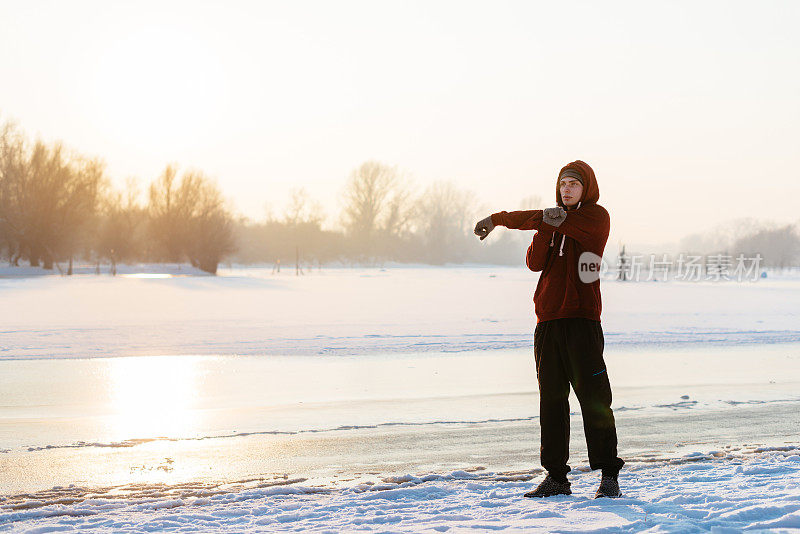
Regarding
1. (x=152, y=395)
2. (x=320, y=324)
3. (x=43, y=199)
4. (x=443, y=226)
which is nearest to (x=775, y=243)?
(x=443, y=226)

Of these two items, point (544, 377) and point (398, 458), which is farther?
point (398, 458)

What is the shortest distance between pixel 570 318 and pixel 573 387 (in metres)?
0.34

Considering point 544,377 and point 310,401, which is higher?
point 544,377

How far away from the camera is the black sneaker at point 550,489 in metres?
4.04

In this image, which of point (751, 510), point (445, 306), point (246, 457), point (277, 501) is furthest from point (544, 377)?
point (445, 306)

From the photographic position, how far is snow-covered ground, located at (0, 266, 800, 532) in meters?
3.74

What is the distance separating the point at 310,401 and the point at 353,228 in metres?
86.6

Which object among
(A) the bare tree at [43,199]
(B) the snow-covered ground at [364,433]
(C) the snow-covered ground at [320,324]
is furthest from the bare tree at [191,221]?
(B) the snow-covered ground at [364,433]

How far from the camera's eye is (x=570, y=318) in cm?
399

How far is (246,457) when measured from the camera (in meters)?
5.09

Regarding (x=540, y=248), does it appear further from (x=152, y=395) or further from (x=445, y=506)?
(x=152, y=395)

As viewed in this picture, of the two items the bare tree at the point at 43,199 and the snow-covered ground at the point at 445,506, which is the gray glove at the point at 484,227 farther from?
the bare tree at the point at 43,199

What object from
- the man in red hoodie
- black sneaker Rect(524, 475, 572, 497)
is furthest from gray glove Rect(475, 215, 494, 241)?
black sneaker Rect(524, 475, 572, 497)

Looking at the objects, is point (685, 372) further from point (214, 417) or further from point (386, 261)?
point (386, 261)
